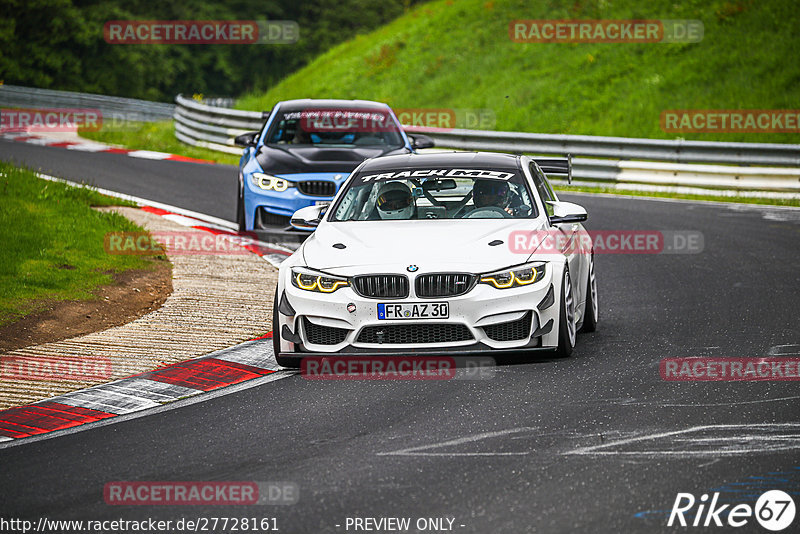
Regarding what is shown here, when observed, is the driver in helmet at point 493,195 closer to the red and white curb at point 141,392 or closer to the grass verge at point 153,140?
the red and white curb at point 141,392

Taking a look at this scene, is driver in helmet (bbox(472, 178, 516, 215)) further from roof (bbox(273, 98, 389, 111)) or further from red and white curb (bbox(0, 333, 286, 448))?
roof (bbox(273, 98, 389, 111))

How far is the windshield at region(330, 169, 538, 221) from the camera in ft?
32.0

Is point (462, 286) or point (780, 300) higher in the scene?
point (462, 286)

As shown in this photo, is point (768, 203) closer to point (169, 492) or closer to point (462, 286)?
point (462, 286)

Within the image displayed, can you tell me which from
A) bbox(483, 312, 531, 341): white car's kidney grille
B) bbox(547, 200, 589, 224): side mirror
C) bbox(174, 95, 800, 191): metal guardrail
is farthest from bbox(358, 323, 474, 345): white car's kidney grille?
bbox(174, 95, 800, 191): metal guardrail

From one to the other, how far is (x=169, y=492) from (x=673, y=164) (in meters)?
17.9

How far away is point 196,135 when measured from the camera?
1190 inches

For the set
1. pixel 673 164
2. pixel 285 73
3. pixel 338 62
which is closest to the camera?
pixel 673 164

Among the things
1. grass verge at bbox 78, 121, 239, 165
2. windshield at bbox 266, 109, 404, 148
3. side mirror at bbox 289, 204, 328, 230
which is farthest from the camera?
grass verge at bbox 78, 121, 239, 165

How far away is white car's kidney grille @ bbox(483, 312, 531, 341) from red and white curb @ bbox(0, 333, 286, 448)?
5.07 feet

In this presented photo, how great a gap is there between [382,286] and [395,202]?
1.47 metres

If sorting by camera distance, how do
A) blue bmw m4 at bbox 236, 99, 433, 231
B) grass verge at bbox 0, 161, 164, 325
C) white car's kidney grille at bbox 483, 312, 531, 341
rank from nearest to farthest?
white car's kidney grille at bbox 483, 312, 531, 341
grass verge at bbox 0, 161, 164, 325
blue bmw m4 at bbox 236, 99, 433, 231

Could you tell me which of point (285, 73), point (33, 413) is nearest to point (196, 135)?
point (33, 413)

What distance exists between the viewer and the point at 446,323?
8453 mm
